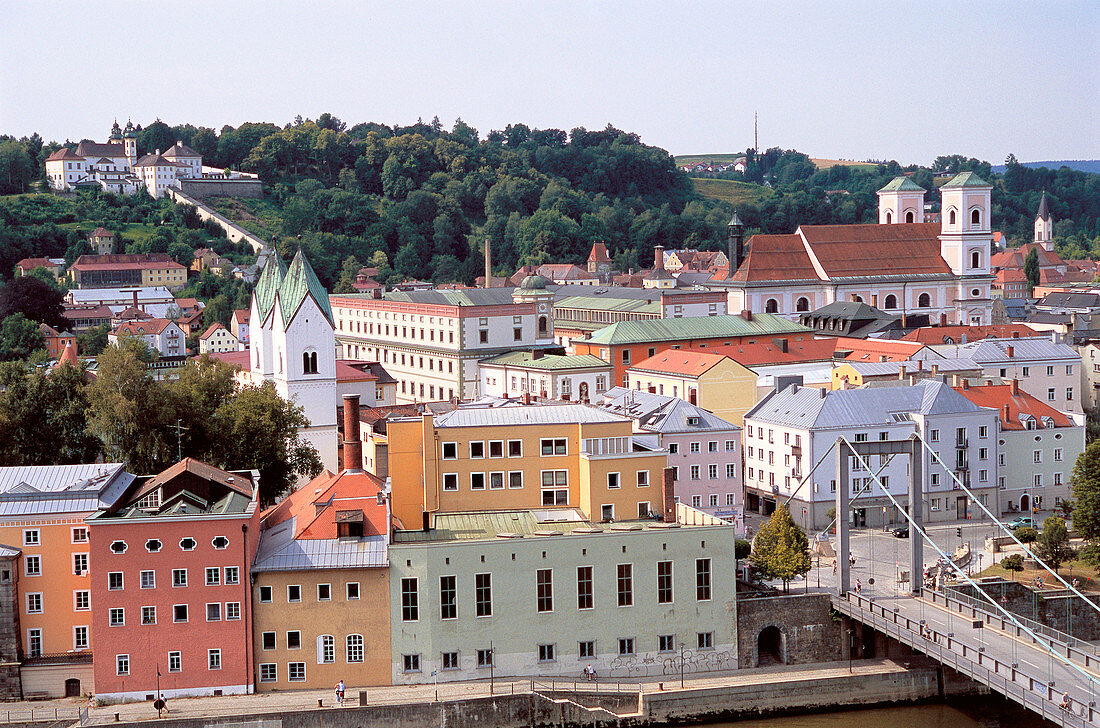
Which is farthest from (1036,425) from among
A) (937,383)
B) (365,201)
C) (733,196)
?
(733,196)

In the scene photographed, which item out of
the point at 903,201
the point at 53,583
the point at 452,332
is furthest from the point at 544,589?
the point at 903,201

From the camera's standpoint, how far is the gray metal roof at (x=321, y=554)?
3288cm

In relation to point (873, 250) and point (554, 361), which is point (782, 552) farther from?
point (873, 250)

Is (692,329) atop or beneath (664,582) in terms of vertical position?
atop

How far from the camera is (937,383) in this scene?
5081 cm

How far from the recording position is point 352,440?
126 ft

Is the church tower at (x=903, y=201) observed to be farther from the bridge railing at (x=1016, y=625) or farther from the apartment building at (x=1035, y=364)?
the bridge railing at (x=1016, y=625)

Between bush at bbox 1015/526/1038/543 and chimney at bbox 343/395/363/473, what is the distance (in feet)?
67.9

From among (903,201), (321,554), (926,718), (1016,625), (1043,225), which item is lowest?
(926,718)

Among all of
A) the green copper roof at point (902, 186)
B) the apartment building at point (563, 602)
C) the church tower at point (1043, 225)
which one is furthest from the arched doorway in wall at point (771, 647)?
the church tower at point (1043, 225)

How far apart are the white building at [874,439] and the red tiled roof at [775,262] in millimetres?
32950

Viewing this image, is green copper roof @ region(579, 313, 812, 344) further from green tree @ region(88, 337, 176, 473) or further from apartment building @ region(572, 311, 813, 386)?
green tree @ region(88, 337, 176, 473)

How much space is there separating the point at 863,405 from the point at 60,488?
89.9 feet

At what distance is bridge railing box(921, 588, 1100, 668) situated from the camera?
3331 centimetres
